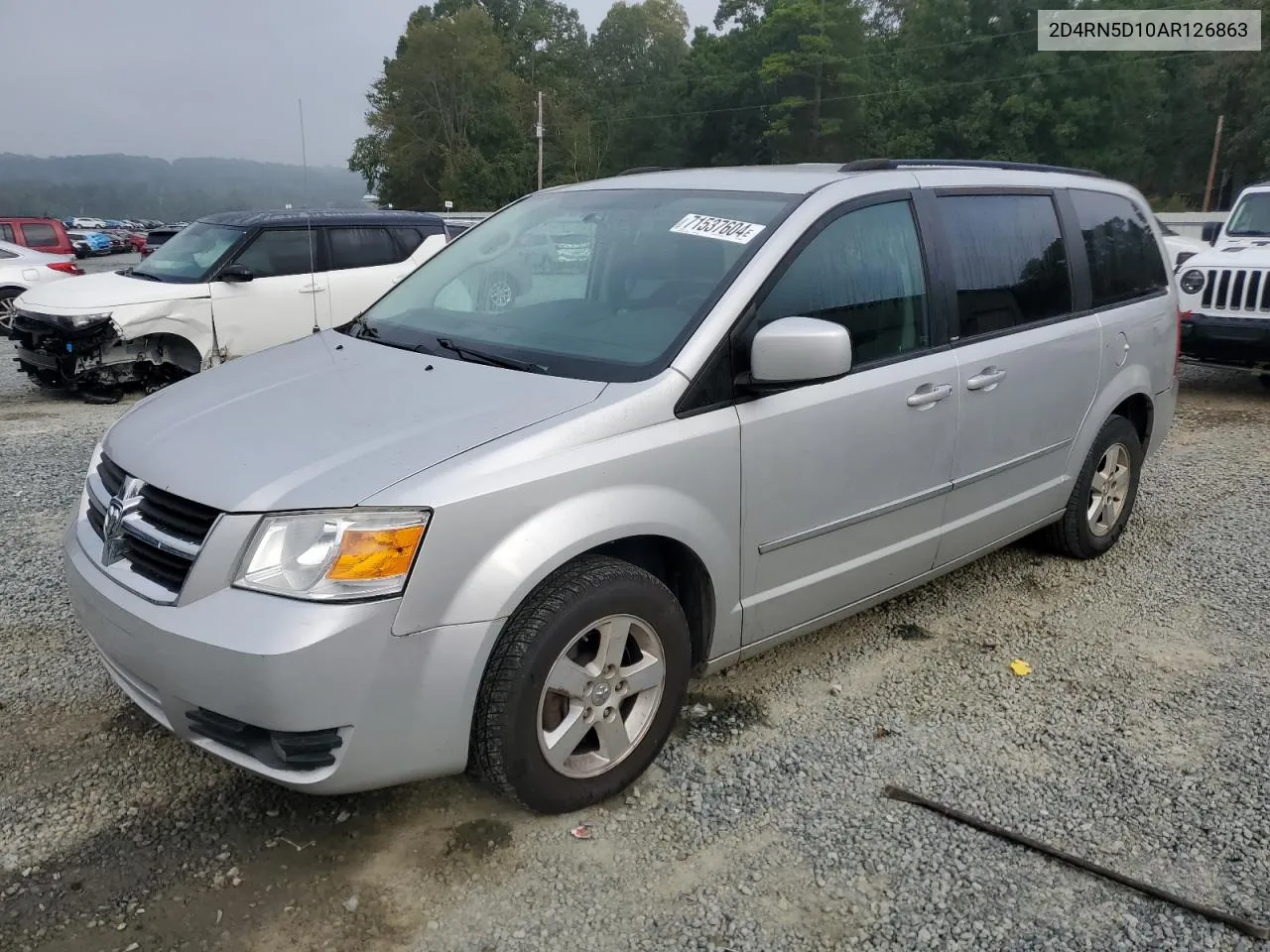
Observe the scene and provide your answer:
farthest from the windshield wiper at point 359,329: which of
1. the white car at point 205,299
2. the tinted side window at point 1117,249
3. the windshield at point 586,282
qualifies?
the white car at point 205,299

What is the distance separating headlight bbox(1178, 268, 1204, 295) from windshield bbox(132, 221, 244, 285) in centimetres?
841

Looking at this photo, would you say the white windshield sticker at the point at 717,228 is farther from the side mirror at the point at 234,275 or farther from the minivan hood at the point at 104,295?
the minivan hood at the point at 104,295

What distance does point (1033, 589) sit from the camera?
447 centimetres

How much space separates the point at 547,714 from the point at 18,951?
132 cm

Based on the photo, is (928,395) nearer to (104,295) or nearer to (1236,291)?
(1236,291)

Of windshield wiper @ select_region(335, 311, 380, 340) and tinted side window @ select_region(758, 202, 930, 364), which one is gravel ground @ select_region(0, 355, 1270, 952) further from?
windshield wiper @ select_region(335, 311, 380, 340)

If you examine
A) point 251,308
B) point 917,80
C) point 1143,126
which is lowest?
point 251,308

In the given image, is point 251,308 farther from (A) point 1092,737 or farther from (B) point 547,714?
(A) point 1092,737

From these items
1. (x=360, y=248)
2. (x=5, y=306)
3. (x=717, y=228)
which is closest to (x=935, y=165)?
(x=717, y=228)

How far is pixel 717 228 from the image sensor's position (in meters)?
3.21

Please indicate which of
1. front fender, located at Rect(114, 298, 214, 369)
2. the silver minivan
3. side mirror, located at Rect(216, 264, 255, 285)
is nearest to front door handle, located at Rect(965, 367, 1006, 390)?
the silver minivan

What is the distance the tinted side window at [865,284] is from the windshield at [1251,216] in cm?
768

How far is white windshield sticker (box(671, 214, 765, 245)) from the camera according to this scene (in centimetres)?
312

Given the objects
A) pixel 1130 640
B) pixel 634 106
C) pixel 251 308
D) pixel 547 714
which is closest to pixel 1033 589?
pixel 1130 640
